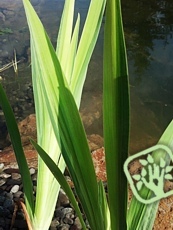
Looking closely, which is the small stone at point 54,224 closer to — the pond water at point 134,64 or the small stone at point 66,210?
the small stone at point 66,210

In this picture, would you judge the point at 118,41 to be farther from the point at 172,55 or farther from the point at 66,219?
the point at 172,55

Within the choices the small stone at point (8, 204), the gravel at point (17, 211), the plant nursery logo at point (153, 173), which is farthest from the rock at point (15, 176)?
the plant nursery logo at point (153, 173)

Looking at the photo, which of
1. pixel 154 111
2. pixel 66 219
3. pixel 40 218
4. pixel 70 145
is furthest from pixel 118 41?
pixel 154 111

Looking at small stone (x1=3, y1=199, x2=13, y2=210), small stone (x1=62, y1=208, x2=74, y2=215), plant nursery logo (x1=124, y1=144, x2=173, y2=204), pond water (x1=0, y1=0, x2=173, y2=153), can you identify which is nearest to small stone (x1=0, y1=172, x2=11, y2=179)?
small stone (x1=3, y1=199, x2=13, y2=210)

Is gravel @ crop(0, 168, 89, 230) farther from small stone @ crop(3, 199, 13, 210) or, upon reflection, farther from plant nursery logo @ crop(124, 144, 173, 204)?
plant nursery logo @ crop(124, 144, 173, 204)

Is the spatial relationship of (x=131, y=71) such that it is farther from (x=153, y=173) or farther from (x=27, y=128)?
(x=153, y=173)

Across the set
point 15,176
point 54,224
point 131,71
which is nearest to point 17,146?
point 54,224
